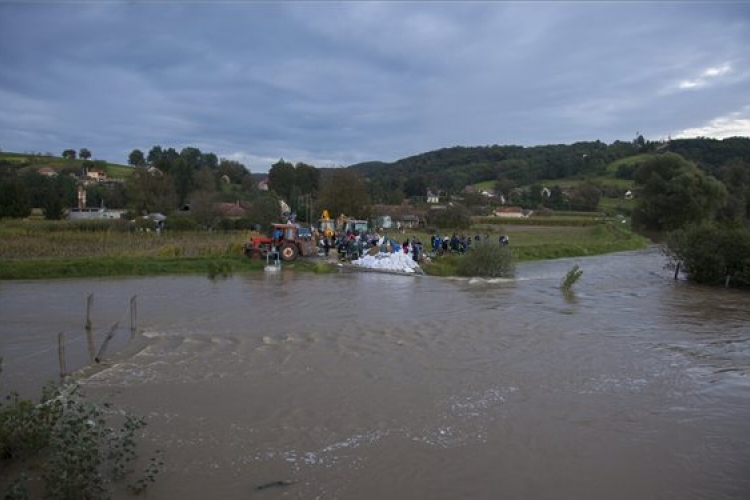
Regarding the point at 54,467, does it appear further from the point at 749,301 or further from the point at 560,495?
the point at 749,301

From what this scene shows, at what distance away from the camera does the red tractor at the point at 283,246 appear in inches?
1005

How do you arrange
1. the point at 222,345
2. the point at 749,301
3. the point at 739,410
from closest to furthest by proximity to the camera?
the point at 739,410
the point at 222,345
the point at 749,301

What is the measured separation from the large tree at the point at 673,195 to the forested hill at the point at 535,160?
1638 inches

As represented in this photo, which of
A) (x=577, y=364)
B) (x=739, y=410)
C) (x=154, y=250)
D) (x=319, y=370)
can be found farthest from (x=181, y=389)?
(x=154, y=250)

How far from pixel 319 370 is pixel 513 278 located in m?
14.9

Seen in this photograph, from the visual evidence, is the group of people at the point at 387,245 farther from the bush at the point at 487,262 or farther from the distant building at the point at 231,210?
the distant building at the point at 231,210

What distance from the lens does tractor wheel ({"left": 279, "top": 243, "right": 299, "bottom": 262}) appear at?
25397mm

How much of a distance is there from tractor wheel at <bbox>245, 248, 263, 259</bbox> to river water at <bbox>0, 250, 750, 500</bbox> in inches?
256

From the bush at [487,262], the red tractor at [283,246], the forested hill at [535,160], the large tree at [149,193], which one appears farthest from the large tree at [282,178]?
the bush at [487,262]

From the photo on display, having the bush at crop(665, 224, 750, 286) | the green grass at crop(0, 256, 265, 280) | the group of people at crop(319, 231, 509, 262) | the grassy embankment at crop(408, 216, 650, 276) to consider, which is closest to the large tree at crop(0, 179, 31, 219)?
the green grass at crop(0, 256, 265, 280)

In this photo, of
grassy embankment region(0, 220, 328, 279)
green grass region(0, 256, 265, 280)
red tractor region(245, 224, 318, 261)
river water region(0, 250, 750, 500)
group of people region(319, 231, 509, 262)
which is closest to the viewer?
river water region(0, 250, 750, 500)

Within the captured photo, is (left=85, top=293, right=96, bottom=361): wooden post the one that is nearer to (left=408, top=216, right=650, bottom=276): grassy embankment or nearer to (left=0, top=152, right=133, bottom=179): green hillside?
(left=408, top=216, right=650, bottom=276): grassy embankment

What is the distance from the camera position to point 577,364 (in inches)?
457

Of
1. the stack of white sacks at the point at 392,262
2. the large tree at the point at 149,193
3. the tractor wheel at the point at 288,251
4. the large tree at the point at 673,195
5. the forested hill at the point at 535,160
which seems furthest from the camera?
the forested hill at the point at 535,160
